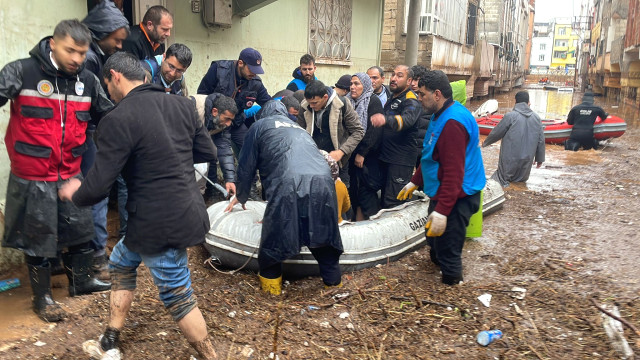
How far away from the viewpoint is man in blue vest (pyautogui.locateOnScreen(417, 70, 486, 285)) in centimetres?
387

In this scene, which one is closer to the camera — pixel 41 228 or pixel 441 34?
pixel 41 228

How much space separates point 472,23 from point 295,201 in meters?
24.5

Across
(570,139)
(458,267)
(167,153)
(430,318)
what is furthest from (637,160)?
(167,153)

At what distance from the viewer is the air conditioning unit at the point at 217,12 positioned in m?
6.36

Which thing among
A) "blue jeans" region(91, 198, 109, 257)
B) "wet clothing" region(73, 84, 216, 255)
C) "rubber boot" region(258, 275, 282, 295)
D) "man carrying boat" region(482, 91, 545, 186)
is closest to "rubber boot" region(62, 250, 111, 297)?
"blue jeans" region(91, 198, 109, 257)

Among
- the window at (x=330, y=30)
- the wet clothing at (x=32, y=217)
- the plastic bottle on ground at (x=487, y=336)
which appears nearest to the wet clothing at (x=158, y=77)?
the wet clothing at (x=32, y=217)

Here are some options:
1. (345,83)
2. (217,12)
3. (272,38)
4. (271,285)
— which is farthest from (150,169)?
(272,38)

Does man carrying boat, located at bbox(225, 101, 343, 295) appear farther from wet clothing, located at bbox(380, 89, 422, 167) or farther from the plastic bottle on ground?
wet clothing, located at bbox(380, 89, 422, 167)

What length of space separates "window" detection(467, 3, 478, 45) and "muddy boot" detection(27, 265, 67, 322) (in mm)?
24737

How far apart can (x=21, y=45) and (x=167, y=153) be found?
2.43 m

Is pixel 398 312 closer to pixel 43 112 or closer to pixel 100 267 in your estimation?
pixel 100 267

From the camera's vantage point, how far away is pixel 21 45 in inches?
161

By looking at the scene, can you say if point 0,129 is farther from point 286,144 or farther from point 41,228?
point 286,144

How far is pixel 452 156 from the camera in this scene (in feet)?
12.7
